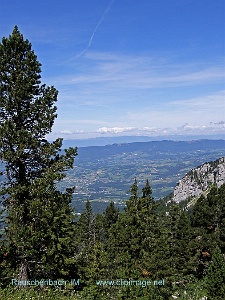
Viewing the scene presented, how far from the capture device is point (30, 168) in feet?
58.3

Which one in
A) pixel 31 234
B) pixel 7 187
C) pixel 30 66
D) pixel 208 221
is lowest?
pixel 208 221

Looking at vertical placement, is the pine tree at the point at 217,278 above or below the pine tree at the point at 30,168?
below

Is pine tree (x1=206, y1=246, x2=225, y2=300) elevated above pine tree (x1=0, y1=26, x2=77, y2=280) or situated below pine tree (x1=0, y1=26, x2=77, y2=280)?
below

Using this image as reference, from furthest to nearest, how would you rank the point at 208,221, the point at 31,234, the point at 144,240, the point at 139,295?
the point at 208,221 → the point at 144,240 → the point at 139,295 → the point at 31,234

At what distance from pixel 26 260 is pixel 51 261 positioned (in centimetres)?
141

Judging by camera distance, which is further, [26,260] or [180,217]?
[180,217]

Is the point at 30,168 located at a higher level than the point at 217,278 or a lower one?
higher

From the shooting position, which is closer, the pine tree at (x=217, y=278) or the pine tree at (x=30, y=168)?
the pine tree at (x=30, y=168)

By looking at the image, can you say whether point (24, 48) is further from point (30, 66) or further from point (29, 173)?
point (29, 173)

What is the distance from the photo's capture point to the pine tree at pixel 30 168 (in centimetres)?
1658

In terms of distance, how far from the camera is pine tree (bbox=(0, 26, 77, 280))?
54.4 feet

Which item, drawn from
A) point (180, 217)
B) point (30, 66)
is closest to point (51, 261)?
point (30, 66)

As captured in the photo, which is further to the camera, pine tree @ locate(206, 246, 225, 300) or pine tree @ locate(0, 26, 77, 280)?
pine tree @ locate(206, 246, 225, 300)

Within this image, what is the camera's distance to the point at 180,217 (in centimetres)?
4412
